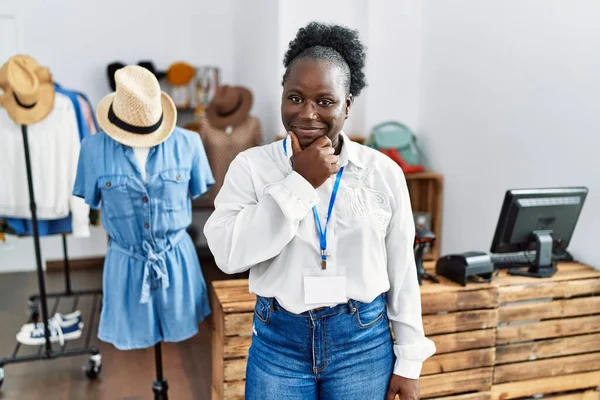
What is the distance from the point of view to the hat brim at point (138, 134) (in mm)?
2188

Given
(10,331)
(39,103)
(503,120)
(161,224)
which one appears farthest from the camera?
(10,331)

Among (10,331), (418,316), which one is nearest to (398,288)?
(418,316)

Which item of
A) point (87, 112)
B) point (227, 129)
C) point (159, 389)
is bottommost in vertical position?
point (159, 389)

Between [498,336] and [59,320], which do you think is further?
[59,320]

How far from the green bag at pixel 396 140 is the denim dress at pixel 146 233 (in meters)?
2.06

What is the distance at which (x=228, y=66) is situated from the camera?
575 cm

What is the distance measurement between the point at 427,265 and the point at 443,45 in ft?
6.44

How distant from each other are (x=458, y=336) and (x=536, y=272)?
1.85 ft

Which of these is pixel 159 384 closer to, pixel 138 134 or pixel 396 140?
pixel 138 134

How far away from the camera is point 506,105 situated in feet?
10.9

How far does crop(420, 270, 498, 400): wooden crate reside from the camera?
2.28 meters

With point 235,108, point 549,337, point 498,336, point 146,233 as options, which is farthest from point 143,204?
point 235,108

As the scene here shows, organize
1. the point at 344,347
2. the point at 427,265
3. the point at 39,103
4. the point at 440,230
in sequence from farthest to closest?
the point at 440,230
the point at 39,103
the point at 427,265
the point at 344,347

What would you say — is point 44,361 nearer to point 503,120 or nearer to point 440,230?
point 440,230
